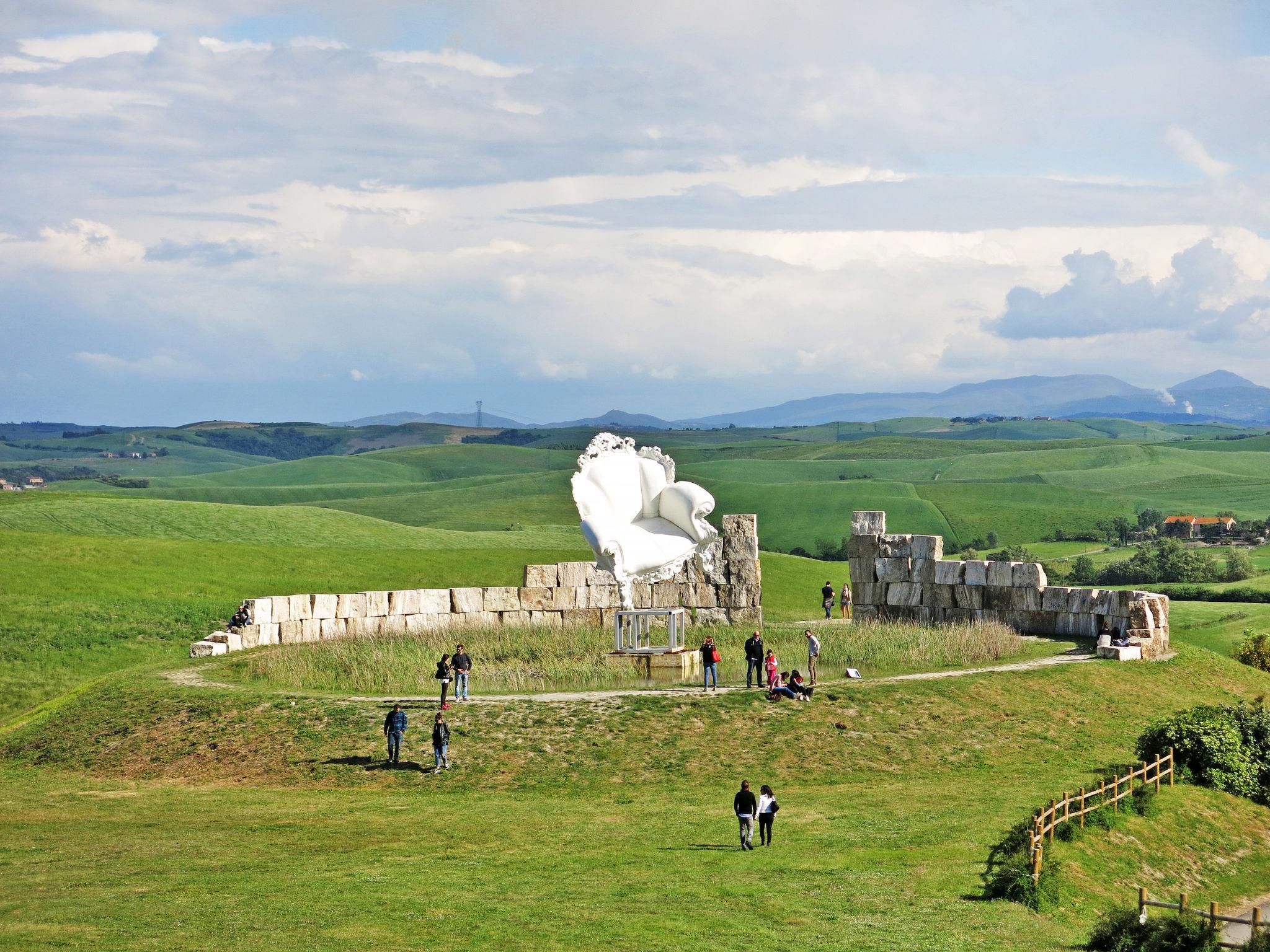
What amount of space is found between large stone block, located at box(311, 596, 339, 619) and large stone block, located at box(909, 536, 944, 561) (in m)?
17.8

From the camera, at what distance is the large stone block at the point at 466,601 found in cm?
4044

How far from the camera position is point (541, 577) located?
42.0 m

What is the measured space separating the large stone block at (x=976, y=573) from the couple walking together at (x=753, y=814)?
23.6 meters

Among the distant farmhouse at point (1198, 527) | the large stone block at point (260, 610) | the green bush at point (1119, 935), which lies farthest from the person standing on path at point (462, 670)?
the distant farmhouse at point (1198, 527)

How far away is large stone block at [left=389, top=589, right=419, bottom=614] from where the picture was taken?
3972 cm

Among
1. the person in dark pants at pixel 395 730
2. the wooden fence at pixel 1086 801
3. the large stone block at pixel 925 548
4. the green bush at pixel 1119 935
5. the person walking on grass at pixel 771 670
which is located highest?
the large stone block at pixel 925 548

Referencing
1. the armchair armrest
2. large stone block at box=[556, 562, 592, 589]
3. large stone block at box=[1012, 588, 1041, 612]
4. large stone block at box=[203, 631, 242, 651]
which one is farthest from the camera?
large stone block at box=[556, 562, 592, 589]

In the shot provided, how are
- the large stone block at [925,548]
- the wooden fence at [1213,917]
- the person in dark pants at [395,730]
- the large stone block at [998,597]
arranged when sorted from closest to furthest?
the wooden fence at [1213,917] < the person in dark pants at [395,730] < the large stone block at [998,597] < the large stone block at [925,548]

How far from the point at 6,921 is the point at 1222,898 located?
18.4 meters

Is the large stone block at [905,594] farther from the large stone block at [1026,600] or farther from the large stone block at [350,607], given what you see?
the large stone block at [350,607]

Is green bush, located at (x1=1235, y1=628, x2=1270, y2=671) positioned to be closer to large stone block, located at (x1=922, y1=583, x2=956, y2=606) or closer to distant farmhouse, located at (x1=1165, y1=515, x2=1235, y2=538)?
large stone block, located at (x1=922, y1=583, x2=956, y2=606)

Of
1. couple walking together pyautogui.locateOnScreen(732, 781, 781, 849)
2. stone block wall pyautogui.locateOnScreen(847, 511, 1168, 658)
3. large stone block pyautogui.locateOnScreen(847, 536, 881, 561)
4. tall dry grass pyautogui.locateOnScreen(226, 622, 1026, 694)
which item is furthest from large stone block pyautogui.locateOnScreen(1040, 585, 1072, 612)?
couple walking together pyautogui.locateOnScreen(732, 781, 781, 849)

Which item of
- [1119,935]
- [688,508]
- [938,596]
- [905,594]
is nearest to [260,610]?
[688,508]

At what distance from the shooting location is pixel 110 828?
21.1 meters
